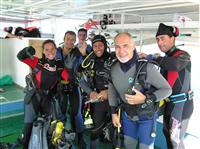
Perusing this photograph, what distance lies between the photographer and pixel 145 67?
1.41m

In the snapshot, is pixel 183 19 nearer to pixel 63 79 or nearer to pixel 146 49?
pixel 146 49

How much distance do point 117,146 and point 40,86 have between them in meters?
0.94

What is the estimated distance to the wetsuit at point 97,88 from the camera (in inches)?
74.9

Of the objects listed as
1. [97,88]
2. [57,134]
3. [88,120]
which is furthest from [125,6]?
[57,134]

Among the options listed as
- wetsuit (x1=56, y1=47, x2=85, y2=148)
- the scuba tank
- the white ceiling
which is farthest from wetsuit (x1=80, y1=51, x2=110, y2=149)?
the white ceiling

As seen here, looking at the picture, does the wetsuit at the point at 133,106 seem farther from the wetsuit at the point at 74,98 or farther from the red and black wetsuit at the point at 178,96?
the wetsuit at the point at 74,98

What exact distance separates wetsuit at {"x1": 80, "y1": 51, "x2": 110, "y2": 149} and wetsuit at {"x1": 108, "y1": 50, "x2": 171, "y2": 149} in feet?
1.09

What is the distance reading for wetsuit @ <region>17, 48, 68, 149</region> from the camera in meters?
2.03

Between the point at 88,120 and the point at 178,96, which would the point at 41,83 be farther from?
the point at 178,96

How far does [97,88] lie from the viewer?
1.96m

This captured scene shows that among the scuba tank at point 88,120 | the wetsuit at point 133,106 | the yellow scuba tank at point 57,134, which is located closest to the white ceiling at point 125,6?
the wetsuit at point 133,106

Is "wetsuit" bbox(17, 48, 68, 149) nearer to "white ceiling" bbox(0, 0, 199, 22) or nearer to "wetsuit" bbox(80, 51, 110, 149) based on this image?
"wetsuit" bbox(80, 51, 110, 149)

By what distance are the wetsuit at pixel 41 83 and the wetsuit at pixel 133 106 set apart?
0.76m

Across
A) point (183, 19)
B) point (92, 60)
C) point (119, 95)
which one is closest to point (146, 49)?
point (183, 19)
